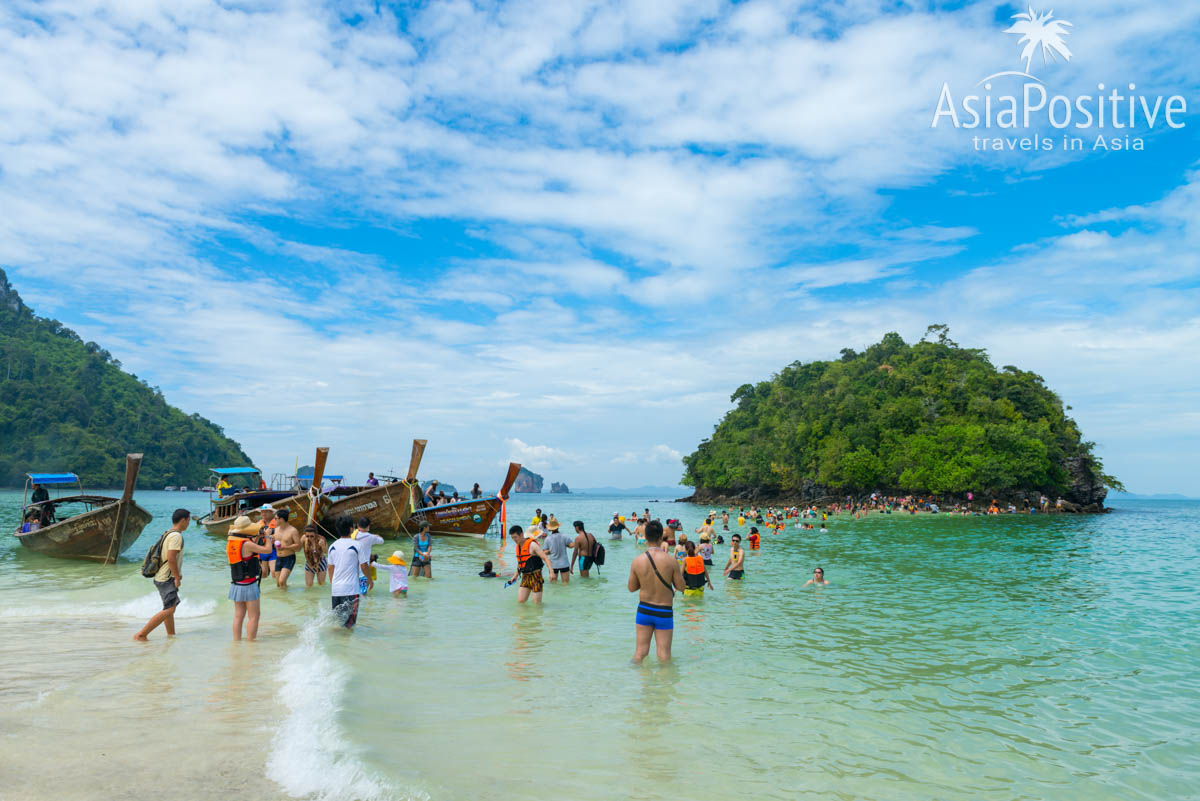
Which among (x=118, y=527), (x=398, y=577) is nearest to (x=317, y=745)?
Result: (x=398, y=577)

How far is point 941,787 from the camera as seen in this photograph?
5352mm

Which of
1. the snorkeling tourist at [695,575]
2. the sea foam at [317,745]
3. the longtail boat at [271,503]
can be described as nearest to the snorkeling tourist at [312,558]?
the longtail boat at [271,503]

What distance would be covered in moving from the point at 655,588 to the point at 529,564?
560 centimetres

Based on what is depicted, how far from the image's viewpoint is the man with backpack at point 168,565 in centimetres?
888

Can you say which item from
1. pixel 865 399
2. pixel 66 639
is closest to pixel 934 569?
pixel 66 639

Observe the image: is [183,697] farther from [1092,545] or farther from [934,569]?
[1092,545]

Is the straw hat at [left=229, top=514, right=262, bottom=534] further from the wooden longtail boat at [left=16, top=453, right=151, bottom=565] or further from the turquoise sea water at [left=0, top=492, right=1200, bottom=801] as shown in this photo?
the wooden longtail boat at [left=16, top=453, right=151, bottom=565]

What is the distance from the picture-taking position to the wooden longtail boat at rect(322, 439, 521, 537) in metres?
27.0

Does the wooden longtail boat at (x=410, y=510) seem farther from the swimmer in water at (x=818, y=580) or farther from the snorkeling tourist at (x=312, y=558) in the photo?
the swimmer in water at (x=818, y=580)

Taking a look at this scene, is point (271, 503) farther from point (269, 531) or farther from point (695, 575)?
point (695, 575)

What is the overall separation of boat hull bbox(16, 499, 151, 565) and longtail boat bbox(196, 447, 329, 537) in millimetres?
3377

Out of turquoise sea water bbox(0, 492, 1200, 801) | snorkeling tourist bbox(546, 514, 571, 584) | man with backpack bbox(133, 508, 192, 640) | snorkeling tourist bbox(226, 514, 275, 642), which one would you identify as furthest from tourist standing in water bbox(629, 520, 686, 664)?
snorkeling tourist bbox(546, 514, 571, 584)

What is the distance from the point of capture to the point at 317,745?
18.0 ft

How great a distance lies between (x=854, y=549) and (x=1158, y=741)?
74.5 ft
